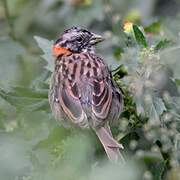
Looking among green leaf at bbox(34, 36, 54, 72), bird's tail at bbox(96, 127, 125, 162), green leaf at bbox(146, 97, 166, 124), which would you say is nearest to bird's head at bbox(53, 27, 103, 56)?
green leaf at bbox(34, 36, 54, 72)

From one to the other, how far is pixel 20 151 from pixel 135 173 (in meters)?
1.29

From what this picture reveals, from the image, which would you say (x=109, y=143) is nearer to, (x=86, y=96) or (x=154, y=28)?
(x=86, y=96)

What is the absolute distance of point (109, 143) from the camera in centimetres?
444

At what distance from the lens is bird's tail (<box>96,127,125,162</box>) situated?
4301 mm

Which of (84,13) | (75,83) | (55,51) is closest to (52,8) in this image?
(84,13)

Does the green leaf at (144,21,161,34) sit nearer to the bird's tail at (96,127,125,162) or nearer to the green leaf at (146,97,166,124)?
the bird's tail at (96,127,125,162)

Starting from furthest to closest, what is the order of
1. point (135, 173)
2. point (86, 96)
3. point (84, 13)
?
1. point (84, 13)
2. point (86, 96)
3. point (135, 173)

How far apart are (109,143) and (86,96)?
1.92 ft

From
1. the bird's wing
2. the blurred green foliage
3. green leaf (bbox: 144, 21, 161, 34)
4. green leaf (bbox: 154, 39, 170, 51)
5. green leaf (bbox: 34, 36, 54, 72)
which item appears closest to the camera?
the blurred green foliage

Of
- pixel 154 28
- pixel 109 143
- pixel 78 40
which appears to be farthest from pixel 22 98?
pixel 154 28

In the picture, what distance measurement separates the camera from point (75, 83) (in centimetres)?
509

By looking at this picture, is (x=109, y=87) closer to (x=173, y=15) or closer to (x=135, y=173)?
(x=135, y=173)

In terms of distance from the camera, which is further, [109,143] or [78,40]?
[78,40]

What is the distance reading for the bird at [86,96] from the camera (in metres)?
4.74
